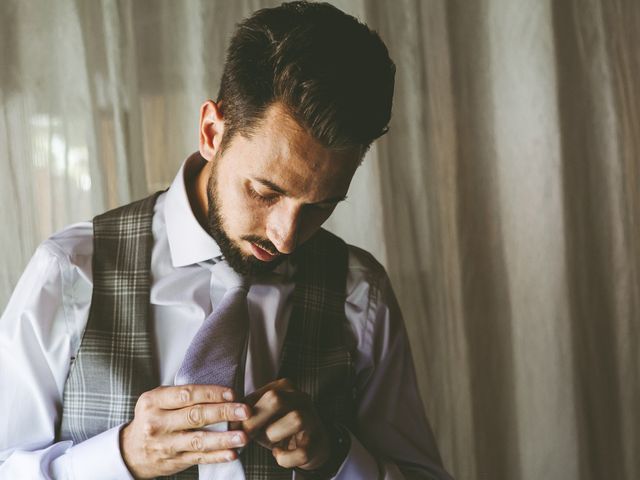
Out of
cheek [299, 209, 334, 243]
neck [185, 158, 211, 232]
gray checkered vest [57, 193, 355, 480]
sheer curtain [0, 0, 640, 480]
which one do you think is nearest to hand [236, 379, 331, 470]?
gray checkered vest [57, 193, 355, 480]

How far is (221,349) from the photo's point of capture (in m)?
0.85

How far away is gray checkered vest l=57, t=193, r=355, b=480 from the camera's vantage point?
93 centimetres

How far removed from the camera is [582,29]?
4.86ft

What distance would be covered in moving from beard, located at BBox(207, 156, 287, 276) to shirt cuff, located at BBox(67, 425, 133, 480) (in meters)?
0.26

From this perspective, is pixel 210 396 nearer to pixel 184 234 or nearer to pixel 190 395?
pixel 190 395

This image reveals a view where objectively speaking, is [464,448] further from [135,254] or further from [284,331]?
[135,254]

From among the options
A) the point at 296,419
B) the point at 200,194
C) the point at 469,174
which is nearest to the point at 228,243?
the point at 200,194

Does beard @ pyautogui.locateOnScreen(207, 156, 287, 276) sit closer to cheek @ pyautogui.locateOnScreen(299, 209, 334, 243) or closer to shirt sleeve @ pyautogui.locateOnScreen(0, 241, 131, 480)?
cheek @ pyautogui.locateOnScreen(299, 209, 334, 243)

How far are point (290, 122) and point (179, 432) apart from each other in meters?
0.41

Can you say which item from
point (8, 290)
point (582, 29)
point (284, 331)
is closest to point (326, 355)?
point (284, 331)

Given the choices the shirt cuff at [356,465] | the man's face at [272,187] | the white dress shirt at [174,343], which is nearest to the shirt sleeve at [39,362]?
the white dress shirt at [174,343]

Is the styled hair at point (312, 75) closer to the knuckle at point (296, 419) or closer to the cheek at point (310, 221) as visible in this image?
the cheek at point (310, 221)

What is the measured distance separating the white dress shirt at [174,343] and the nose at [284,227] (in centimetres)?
13

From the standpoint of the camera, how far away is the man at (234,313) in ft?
2.76
